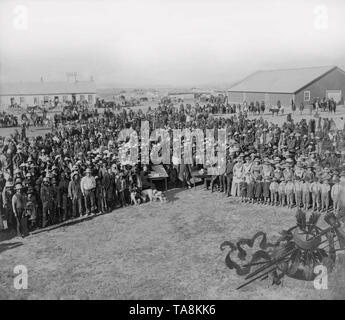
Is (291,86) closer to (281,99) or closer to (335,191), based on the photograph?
(281,99)

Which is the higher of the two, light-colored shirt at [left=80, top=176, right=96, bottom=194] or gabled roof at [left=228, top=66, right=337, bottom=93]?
gabled roof at [left=228, top=66, right=337, bottom=93]

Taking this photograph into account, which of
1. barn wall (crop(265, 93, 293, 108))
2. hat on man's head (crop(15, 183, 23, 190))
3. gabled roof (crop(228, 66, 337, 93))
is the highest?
gabled roof (crop(228, 66, 337, 93))

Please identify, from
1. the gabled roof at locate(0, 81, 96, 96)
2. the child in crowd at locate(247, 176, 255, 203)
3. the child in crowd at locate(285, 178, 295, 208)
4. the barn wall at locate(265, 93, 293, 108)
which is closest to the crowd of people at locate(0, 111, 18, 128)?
the gabled roof at locate(0, 81, 96, 96)

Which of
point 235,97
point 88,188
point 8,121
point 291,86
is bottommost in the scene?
point 88,188

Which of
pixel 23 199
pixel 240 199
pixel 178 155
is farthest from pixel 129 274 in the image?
pixel 178 155

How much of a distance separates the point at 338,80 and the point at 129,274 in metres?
19.3

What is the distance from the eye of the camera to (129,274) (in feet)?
26.5

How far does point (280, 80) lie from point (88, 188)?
1909cm

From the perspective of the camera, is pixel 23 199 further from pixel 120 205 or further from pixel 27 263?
pixel 120 205

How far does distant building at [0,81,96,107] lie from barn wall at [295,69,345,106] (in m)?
17.9

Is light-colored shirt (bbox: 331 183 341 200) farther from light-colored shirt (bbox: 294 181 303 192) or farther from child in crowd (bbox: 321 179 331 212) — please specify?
light-colored shirt (bbox: 294 181 303 192)

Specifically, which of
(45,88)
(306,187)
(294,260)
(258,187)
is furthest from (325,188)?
(45,88)

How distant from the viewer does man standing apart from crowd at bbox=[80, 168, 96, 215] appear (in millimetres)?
11070

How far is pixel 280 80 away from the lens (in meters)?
26.3
